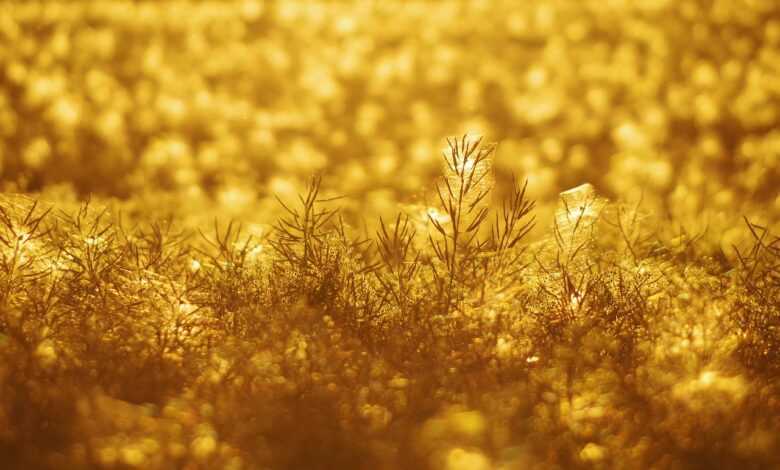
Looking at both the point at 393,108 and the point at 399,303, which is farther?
the point at 393,108

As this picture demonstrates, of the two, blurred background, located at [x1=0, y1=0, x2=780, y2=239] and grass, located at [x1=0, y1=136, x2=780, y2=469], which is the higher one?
blurred background, located at [x1=0, y1=0, x2=780, y2=239]

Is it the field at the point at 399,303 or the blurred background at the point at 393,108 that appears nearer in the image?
the field at the point at 399,303

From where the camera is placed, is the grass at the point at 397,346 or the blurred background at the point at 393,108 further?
the blurred background at the point at 393,108

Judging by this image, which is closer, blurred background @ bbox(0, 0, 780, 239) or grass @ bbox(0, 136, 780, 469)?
grass @ bbox(0, 136, 780, 469)

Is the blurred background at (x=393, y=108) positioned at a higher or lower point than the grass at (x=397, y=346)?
higher

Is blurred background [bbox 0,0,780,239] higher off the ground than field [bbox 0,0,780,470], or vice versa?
blurred background [bbox 0,0,780,239]

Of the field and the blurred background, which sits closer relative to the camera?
the field

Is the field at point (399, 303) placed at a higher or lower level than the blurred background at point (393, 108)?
lower

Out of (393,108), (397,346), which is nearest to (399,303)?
(397,346)

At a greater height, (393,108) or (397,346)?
(393,108)

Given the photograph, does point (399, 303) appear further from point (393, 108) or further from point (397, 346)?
point (393, 108)
